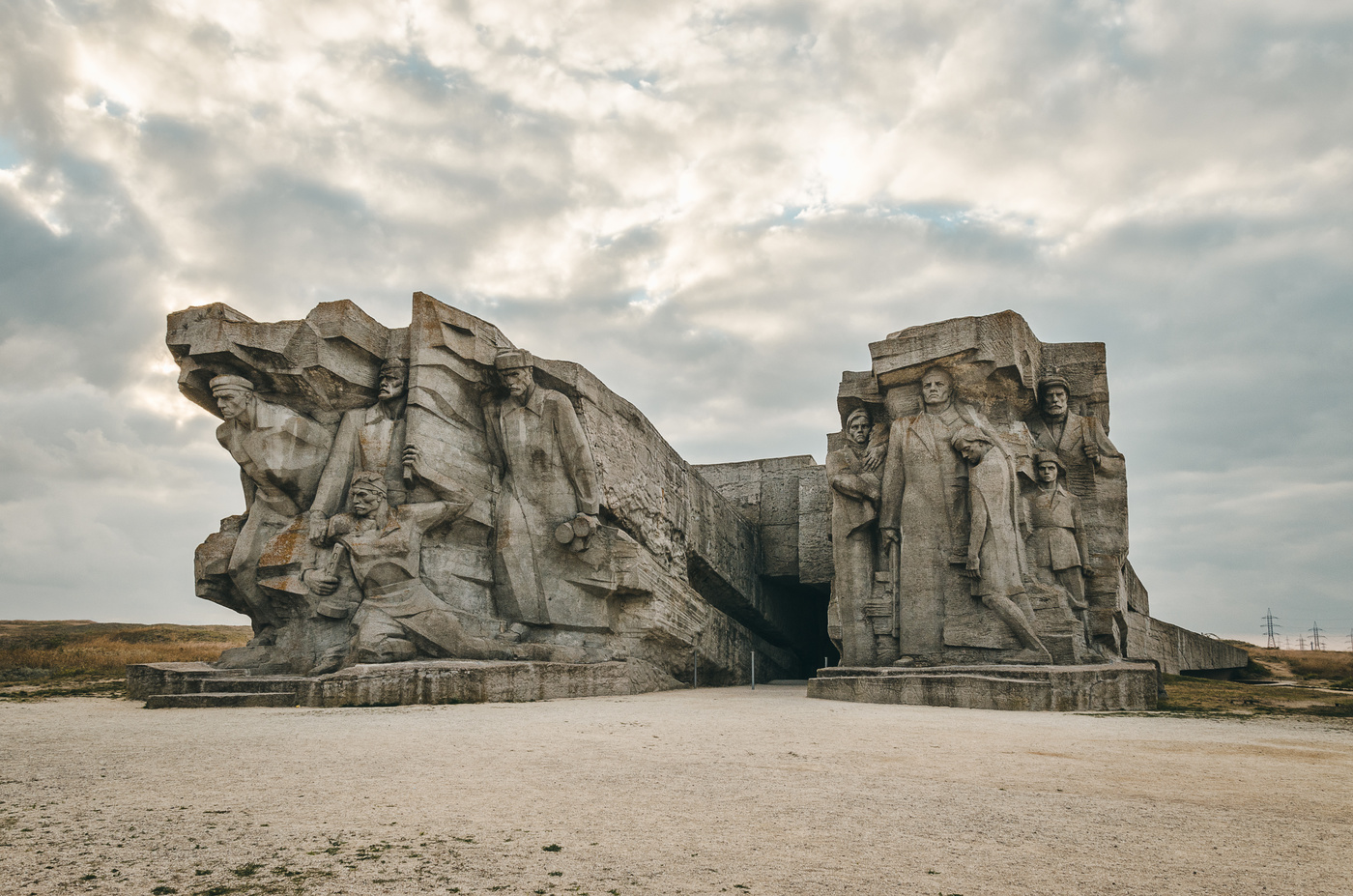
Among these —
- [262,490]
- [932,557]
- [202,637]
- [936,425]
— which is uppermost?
[936,425]

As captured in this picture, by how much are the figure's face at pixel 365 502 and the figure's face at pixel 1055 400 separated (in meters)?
7.94

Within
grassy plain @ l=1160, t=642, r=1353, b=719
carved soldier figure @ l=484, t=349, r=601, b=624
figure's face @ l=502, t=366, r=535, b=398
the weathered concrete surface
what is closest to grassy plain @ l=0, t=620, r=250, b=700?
carved soldier figure @ l=484, t=349, r=601, b=624

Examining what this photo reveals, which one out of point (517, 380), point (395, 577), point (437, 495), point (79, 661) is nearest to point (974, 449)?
point (517, 380)

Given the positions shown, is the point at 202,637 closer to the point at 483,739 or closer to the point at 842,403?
the point at 842,403

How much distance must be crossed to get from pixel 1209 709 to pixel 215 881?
8117mm

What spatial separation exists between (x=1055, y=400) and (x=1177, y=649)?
21.3 ft

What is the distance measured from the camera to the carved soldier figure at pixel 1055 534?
10.1 metres

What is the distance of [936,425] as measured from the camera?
1034cm

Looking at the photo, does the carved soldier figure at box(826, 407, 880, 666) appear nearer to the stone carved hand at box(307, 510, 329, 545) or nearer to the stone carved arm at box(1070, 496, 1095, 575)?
the stone carved arm at box(1070, 496, 1095, 575)

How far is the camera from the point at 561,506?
10.7m

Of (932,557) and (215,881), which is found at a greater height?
(932,557)

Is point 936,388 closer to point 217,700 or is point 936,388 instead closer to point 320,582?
point 320,582

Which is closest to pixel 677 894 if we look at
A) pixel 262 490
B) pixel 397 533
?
pixel 397 533

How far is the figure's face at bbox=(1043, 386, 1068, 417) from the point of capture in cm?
1077
